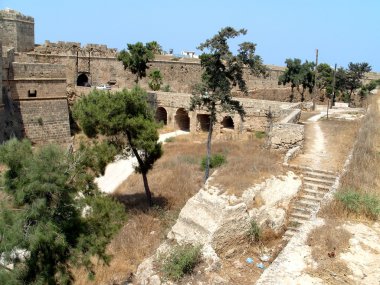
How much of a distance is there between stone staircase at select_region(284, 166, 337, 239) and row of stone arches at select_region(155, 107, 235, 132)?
11996mm

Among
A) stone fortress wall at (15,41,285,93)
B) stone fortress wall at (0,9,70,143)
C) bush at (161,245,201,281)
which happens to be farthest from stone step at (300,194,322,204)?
stone fortress wall at (15,41,285,93)

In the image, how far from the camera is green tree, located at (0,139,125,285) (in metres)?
5.64

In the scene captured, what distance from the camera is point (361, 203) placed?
676 cm

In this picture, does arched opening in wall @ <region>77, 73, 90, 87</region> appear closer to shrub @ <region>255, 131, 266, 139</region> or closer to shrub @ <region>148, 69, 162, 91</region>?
shrub @ <region>148, 69, 162, 91</region>

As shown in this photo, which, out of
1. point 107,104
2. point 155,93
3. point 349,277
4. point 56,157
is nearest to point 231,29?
point 107,104

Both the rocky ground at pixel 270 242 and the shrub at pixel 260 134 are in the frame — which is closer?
the rocky ground at pixel 270 242

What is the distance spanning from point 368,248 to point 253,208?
124 inches

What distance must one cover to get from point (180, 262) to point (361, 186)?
3.73 m

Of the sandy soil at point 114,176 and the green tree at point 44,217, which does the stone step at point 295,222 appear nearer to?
the green tree at point 44,217

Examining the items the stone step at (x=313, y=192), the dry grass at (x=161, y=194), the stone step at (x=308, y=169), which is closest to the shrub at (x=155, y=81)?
the dry grass at (x=161, y=194)

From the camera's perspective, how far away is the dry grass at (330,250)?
5.07m

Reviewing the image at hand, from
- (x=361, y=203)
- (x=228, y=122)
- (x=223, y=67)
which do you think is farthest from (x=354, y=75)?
(x=361, y=203)

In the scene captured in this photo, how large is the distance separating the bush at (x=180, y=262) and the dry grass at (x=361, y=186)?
2412 millimetres

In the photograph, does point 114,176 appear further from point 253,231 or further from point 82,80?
point 82,80
